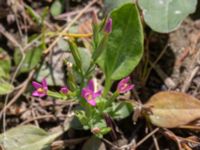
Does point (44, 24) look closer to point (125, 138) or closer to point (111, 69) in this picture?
point (111, 69)

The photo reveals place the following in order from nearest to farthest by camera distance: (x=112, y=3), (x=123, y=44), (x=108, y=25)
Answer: (x=108, y=25) < (x=123, y=44) < (x=112, y=3)

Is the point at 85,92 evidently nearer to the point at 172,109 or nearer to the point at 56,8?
the point at 172,109

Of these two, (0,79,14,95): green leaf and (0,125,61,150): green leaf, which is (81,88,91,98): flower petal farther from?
(0,79,14,95): green leaf

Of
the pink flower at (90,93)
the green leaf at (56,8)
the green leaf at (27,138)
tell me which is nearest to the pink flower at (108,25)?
the pink flower at (90,93)

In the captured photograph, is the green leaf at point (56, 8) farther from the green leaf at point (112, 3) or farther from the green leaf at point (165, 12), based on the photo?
the green leaf at point (165, 12)

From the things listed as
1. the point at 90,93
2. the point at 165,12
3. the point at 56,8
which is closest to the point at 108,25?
the point at 90,93

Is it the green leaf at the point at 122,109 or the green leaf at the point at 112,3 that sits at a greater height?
the green leaf at the point at 112,3

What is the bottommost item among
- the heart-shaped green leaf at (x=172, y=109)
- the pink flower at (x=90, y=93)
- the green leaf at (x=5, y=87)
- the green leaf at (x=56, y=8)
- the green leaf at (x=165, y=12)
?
the heart-shaped green leaf at (x=172, y=109)
